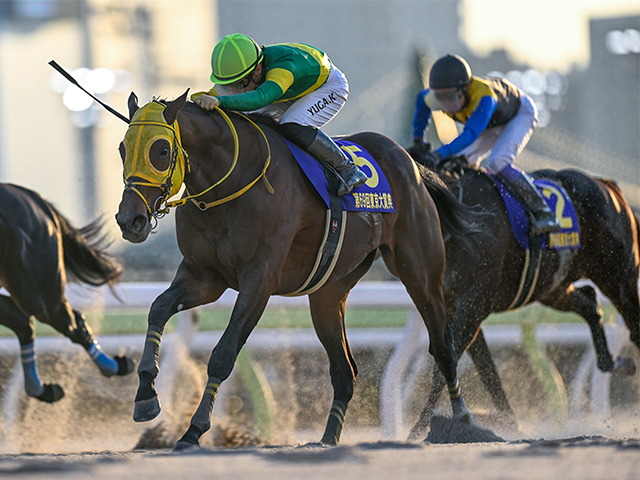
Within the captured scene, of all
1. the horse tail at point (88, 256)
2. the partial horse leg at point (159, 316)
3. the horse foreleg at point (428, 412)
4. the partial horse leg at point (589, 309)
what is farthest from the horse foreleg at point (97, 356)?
the partial horse leg at point (589, 309)

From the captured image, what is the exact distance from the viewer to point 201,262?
3.21 metres

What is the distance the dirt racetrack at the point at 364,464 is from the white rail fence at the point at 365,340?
2.11 meters

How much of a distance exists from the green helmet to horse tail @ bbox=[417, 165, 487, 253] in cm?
119

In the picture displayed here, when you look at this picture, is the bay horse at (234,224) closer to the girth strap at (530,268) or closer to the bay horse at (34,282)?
the girth strap at (530,268)

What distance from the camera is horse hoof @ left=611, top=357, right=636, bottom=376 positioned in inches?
205

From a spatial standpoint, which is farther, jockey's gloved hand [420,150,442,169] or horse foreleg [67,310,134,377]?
horse foreleg [67,310,134,377]

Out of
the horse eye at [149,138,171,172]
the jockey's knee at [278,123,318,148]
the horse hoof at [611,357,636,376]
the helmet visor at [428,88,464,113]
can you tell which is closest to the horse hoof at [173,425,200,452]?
the horse eye at [149,138,171,172]

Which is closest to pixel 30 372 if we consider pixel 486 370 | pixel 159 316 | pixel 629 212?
pixel 159 316

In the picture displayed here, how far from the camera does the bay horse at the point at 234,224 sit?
9.58ft

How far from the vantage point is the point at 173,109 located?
2.97 m

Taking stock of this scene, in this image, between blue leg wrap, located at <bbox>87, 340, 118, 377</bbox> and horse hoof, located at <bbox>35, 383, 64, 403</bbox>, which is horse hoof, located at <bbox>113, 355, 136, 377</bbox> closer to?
blue leg wrap, located at <bbox>87, 340, 118, 377</bbox>

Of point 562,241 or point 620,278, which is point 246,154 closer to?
point 562,241

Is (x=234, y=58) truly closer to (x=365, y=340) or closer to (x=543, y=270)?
(x=543, y=270)

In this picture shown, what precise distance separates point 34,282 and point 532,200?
2740 millimetres
